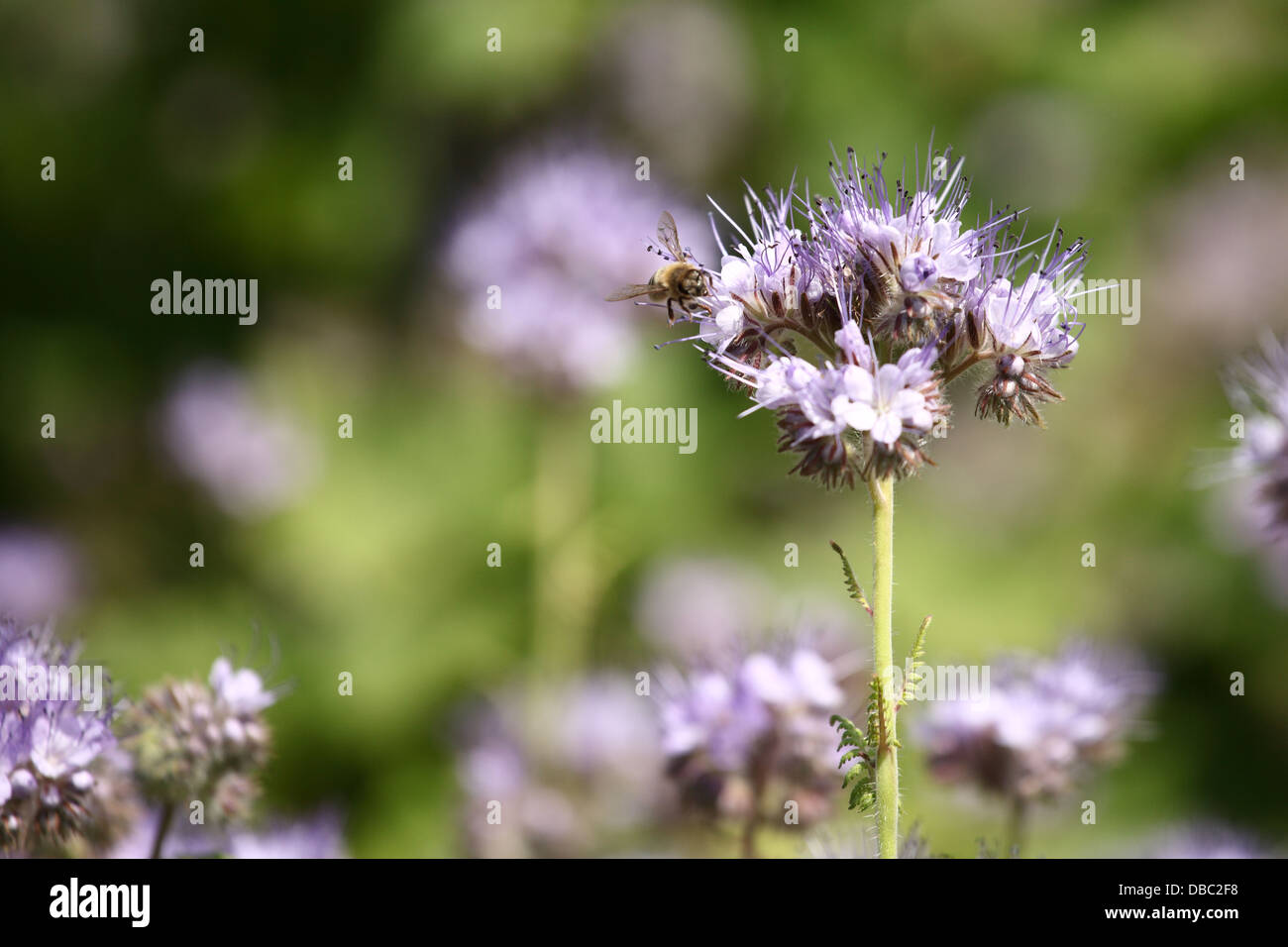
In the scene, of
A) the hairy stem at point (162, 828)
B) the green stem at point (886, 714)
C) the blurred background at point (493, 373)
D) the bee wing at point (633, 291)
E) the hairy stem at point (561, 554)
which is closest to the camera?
the green stem at point (886, 714)

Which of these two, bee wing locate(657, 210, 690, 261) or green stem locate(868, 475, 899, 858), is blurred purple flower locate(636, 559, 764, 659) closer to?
bee wing locate(657, 210, 690, 261)

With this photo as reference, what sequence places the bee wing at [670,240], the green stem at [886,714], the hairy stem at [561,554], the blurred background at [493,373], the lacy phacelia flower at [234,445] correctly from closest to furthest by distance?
the green stem at [886,714], the bee wing at [670,240], the hairy stem at [561,554], the blurred background at [493,373], the lacy phacelia flower at [234,445]

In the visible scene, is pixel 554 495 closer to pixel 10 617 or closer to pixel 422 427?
pixel 422 427

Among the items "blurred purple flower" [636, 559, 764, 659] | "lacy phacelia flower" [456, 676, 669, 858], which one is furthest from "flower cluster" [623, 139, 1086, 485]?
"blurred purple flower" [636, 559, 764, 659]

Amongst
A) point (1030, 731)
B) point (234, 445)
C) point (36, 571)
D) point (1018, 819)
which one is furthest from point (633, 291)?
point (234, 445)

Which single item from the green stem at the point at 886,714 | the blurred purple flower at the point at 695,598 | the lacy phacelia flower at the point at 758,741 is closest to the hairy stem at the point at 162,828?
the lacy phacelia flower at the point at 758,741

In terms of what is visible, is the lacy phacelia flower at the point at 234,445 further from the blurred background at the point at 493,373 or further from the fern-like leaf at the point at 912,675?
the fern-like leaf at the point at 912,675

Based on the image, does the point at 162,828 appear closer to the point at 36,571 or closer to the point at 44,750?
the point at 44,750
